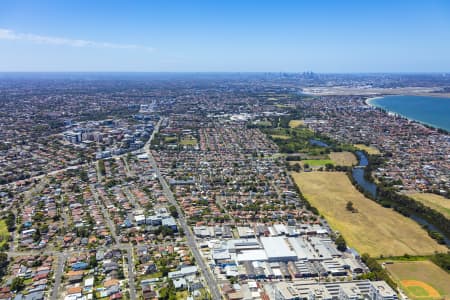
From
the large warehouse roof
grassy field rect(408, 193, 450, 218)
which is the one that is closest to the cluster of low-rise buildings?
grassy field rect(408, 193, 450, 218)

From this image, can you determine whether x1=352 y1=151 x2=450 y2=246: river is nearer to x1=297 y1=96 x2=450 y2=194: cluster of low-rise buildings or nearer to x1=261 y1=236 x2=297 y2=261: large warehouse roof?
x1=297 y1=96 x2=450 y2=194: cluster of low-rise buildings

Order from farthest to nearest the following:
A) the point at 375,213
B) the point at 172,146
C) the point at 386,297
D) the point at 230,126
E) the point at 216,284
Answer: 1. the point at 230,126
2. the point at 172,146
3. the point at 375,213
4. the point at 216,284
5. the point at 386,297

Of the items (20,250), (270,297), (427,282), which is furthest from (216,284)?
(20,250)

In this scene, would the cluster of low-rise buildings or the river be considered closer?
the river

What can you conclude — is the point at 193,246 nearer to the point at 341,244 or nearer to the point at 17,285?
the point at 341,244

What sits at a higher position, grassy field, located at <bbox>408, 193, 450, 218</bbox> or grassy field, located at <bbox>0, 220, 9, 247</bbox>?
grassy field, located at <bbox>408, 193, 450, 218</bbox>

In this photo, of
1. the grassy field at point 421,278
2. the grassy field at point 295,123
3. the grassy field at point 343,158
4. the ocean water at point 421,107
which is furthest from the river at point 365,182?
the ocean water at point 421,107

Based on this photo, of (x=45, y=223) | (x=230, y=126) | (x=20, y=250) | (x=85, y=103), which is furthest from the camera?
(x=85, y=103)

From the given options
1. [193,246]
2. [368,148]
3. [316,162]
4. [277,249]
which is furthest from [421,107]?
[193,246]

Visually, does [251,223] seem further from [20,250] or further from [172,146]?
[172,146]
